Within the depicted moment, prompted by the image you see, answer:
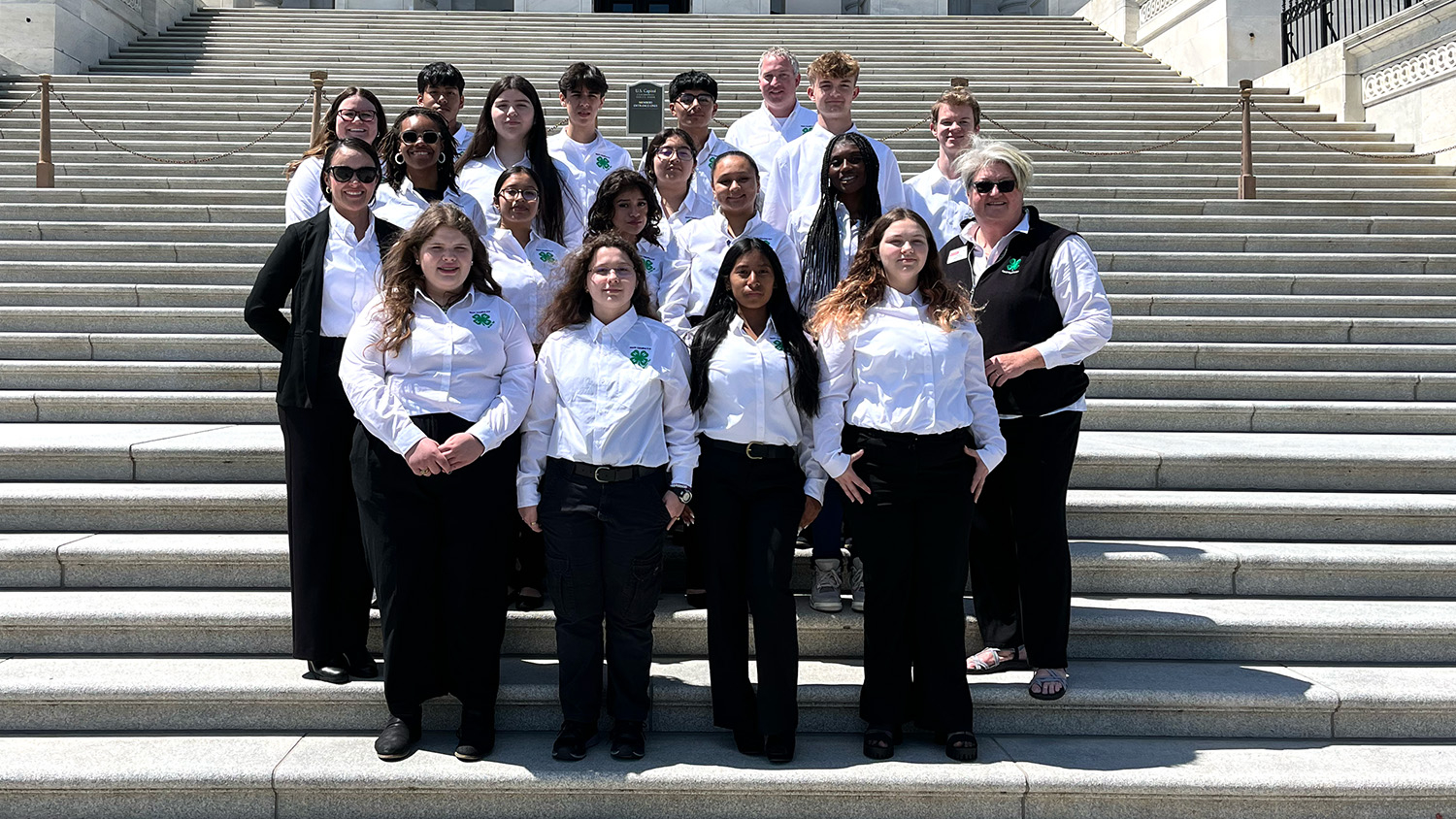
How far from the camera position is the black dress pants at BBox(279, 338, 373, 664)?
4414 mm

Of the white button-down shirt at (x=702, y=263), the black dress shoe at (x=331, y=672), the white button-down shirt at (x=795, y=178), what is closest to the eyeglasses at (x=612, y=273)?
the white button-down shirt at (x=702, y=263)

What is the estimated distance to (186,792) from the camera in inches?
158

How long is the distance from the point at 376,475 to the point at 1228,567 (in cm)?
409

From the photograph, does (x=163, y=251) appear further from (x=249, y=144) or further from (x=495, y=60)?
(x=495, y=60)

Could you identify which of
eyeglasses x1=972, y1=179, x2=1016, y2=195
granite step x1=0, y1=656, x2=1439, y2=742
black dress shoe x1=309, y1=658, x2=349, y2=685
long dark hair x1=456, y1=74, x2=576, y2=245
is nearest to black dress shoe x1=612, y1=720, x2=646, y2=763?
granite step x1=0, y1=656, x2=1439, y2=742

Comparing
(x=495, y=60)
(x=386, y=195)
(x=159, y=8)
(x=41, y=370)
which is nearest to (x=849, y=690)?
(x=386, y=195)

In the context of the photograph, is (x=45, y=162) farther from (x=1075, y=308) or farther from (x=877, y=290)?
(x=1075, y=308)

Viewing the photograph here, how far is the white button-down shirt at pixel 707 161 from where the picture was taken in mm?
5609

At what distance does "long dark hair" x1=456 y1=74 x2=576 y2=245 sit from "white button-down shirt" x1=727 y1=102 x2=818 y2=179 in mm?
1076

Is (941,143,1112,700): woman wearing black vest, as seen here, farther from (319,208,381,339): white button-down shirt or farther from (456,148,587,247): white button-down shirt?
(319,208,381,339): white button-down shirt

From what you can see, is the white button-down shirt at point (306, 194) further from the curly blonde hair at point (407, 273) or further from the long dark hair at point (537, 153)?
the curly blonde hair at point (407, 273)

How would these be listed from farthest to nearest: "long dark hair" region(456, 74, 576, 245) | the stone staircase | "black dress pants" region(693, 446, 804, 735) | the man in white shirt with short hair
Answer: the man in white shirt with short hair < "long dark hair" region(456, 74, 576, 245) < "black dress pants" region(693, 446, 804, 735) < the stone staircase

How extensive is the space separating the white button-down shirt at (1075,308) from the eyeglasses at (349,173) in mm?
2747

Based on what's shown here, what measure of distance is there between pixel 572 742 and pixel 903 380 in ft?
6.31
